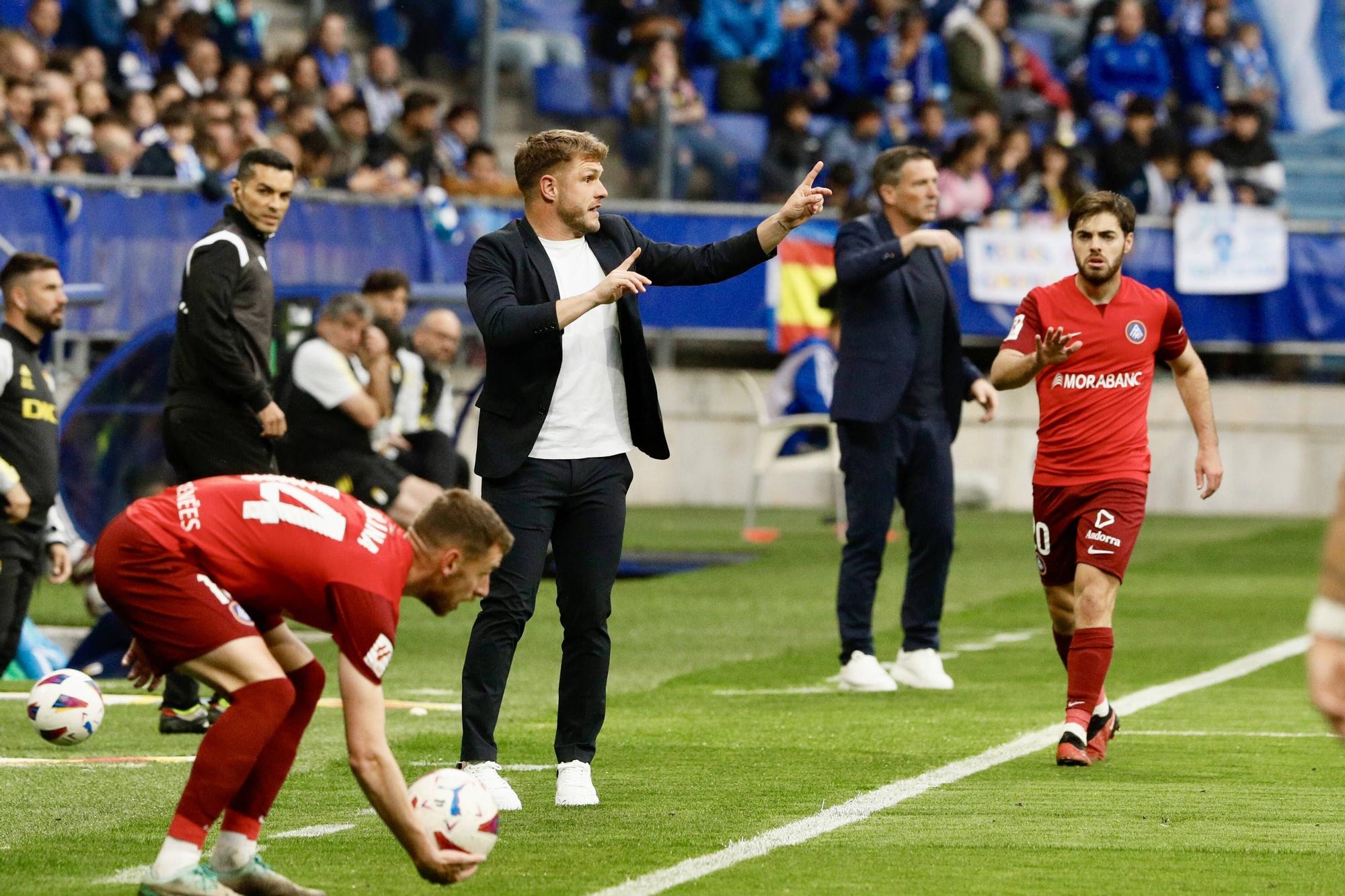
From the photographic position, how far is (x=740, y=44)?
25.1m

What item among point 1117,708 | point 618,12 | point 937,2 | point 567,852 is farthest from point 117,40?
point 567,852

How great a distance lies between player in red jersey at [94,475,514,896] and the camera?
5.52 metres

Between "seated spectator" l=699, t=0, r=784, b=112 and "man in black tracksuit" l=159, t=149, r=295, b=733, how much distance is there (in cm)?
1577

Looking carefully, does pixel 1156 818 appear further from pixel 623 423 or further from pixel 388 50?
pixel 388 50

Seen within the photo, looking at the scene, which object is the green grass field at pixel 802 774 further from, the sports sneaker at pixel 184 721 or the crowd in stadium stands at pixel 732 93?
the crowd in stadium stands at pixel 732 93

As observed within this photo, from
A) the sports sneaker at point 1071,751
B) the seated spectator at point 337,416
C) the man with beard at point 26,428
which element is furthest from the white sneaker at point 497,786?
the seated spectator at point 337,416

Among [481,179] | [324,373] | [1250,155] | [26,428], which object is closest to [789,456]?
[481,179]

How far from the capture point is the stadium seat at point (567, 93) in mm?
24469

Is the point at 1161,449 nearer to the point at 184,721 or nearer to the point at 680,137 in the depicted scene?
→ the point at 680,137

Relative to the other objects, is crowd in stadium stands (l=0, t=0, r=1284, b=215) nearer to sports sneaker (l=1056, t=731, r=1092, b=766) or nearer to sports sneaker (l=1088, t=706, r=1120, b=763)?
sports sneaker (l=1088, t=706, r=1120, b=763)

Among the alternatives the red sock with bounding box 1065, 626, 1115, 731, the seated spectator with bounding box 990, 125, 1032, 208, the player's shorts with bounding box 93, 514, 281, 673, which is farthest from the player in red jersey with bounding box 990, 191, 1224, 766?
the seated spectator with bounding box 990, 125, 1032, 208

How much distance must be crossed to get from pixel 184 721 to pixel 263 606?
3684 mm

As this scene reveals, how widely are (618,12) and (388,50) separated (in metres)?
3.35

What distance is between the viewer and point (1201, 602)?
14805 millimetres
